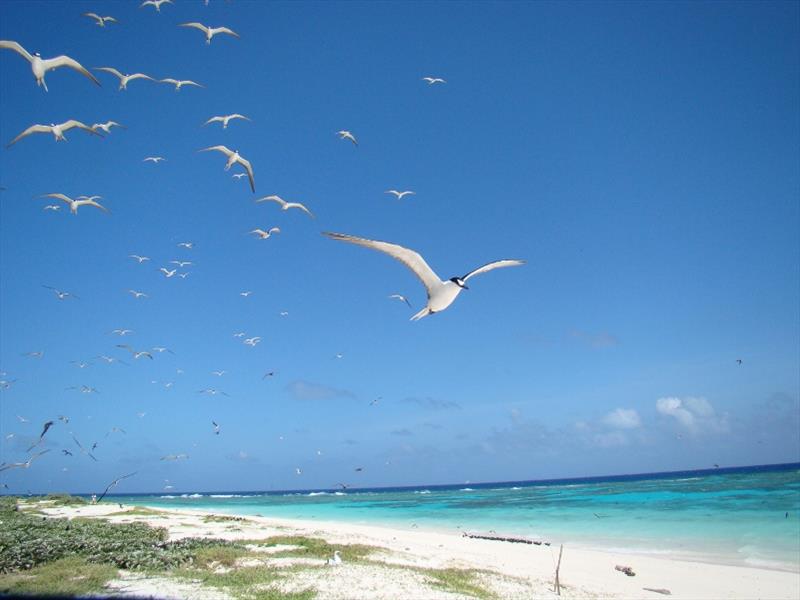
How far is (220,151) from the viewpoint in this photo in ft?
52.6

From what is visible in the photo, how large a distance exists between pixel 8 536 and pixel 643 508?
42865 millimetres

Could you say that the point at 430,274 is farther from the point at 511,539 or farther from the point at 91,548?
the point at 511,539

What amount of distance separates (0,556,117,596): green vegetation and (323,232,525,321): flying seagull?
8.30 meters

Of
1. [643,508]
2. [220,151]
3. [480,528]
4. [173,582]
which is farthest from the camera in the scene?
[643,508]

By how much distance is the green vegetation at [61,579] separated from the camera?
920 centimetres

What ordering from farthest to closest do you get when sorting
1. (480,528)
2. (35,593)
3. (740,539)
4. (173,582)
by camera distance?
1. (480,528)
2. (740,539)
3. (173,582)
4. (35,593)

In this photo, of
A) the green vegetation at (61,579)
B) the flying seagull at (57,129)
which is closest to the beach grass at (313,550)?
the green vegetation at (61,579)

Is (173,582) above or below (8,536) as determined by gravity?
below

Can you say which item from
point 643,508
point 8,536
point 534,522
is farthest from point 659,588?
point 643,508

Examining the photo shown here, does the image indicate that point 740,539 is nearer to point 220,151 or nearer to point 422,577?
point 422,577

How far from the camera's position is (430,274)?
9.34 metres

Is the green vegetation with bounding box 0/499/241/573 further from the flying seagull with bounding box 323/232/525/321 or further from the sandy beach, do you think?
the flying seagull with bounding box 323/232/525/321

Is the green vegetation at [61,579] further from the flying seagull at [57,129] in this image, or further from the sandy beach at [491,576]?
the flying seagull at [57,129]

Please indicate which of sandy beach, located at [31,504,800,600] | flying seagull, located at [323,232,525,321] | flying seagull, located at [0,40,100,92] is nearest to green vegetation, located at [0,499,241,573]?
sandy beach, located at [31,504,800,600]
